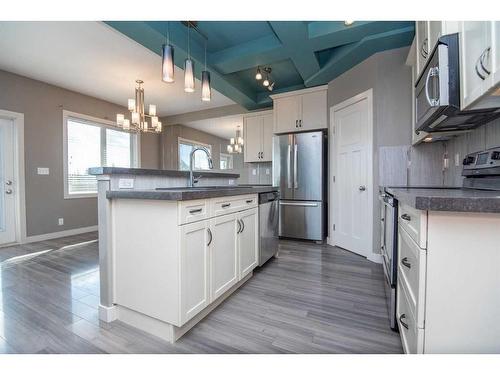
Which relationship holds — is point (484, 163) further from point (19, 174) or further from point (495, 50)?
point (19, 174)

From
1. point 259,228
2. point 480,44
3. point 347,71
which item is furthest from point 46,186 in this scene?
point 480,44

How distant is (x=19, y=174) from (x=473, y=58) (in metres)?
5.46

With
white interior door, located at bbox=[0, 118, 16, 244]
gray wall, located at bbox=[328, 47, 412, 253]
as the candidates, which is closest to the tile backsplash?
gray wall, located at bbox=[328, 47, 412, 253]

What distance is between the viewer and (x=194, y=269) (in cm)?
149

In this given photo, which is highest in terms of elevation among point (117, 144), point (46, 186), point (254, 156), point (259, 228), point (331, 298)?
Answer: point (117, 144)

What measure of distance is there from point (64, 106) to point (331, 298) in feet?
17.5

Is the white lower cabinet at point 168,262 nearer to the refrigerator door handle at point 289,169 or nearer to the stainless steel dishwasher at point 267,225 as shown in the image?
the stainless steel dishwasher at point 267,225

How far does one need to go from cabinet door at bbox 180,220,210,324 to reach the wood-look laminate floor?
0.18m

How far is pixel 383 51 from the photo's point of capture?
9.10ft

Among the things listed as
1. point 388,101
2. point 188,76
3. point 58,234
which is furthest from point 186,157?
point 388,101

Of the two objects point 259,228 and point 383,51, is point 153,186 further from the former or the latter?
point 383,51

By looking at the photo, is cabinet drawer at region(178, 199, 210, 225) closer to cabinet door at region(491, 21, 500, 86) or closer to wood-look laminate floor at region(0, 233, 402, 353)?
wood-look laminate floor at region(0, 233, 402, 353)

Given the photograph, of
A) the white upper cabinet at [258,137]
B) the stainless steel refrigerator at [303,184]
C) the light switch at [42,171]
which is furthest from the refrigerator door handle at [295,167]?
the light switch at [42,171]

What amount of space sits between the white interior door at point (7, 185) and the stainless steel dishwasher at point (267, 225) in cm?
408
